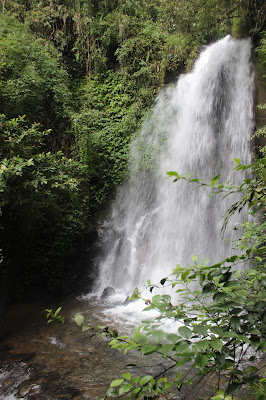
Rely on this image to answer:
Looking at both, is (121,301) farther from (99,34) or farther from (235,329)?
(99,34)

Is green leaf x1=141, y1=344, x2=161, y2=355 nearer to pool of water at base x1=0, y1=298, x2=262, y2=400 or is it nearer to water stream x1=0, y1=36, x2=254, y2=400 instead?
pool of water at base x1=0, y1=298, x2=262, y2=400

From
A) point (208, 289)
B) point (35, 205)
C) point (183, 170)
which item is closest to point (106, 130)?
point (183, 170)

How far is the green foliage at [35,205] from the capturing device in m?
5.48

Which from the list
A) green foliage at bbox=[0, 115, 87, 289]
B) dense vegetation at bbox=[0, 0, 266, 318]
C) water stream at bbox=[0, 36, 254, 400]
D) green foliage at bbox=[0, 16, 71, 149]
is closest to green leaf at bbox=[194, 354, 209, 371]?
water stream at bbox=[0, 36, 254, 400]

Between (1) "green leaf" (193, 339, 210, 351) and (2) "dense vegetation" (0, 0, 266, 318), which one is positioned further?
(2) "dense vegetation" (0, 0, 266, 318)

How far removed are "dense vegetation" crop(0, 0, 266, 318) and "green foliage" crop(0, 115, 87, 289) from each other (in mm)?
25

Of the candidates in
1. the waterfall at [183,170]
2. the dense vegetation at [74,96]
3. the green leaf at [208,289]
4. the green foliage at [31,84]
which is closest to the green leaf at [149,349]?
the green leaf at [208,289]

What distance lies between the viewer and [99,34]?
11789 mm

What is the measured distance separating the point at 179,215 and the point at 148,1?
926 centimetres

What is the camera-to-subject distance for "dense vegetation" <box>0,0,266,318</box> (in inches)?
242

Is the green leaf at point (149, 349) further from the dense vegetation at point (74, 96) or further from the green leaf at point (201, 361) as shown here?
the dense vegetation at point (74, 96)

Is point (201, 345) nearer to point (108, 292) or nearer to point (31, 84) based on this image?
point (108, 292)

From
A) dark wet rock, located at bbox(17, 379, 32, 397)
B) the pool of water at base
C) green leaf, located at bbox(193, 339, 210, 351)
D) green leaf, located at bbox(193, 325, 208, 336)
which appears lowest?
dark wet rock, located at bbox(17, 379, 32, 397)

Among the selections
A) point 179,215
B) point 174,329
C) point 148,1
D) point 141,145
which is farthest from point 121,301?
point 148,1
